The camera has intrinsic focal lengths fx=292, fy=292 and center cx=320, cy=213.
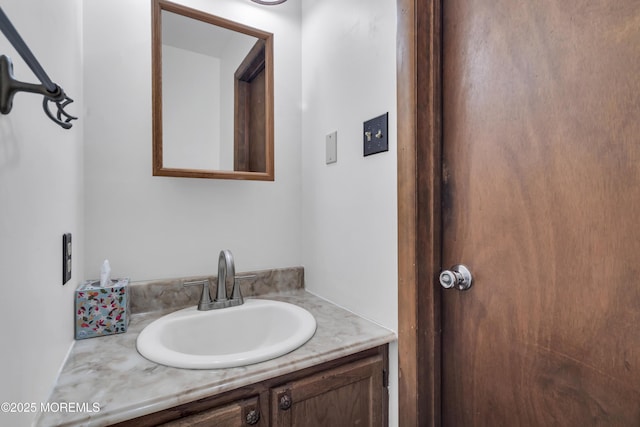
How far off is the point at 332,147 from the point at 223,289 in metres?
0.70

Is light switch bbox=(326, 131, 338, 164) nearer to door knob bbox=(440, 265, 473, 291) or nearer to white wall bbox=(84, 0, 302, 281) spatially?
white wall bbox=(84, 0, 302, 281)

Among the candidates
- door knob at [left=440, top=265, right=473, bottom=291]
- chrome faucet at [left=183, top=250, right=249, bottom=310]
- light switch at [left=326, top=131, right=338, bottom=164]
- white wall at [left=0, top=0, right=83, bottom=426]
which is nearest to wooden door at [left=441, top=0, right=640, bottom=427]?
door knob at [left=440, top=265, right=473, bottom=291]

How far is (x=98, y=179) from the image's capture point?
3.39 ft

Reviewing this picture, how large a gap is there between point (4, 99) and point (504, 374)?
1102 millimetres

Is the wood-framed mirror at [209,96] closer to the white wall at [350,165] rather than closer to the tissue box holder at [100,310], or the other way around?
the white wall at [350,165]

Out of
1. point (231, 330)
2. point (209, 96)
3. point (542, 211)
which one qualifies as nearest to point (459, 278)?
point (542, 211)

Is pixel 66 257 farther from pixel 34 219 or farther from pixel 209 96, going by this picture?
pixel 209 96

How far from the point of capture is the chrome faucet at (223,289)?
1.05m

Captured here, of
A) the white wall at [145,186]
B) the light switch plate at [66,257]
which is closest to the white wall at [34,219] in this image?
the light switch plate at [66,257]

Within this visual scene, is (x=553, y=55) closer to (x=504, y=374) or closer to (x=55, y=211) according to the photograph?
(x=504, y=374)

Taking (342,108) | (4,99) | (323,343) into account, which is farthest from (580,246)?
(4,99)

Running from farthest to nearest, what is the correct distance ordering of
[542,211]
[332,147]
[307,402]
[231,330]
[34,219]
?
[332,147] → [231,330] → [307,402] → [542,211] → [34,219]

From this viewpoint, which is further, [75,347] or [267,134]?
[267,134]

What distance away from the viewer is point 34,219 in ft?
1.78
